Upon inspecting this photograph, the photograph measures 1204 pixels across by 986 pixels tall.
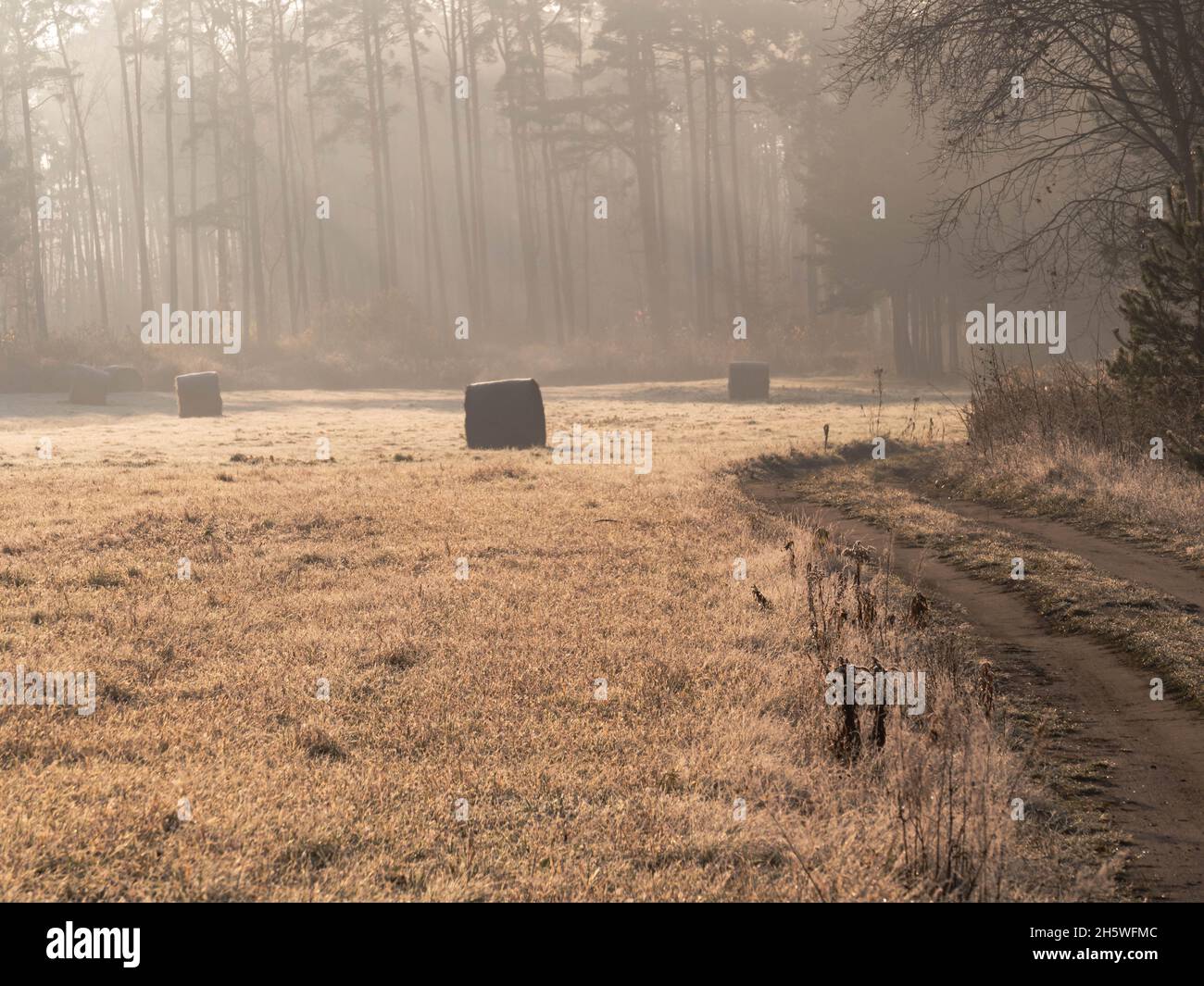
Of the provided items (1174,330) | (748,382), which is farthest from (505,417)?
(748,382)

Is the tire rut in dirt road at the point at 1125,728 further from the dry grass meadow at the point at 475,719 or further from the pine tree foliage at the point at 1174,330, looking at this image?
the pine tree foliage at the point at 1174,330

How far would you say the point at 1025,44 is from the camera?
13258mm

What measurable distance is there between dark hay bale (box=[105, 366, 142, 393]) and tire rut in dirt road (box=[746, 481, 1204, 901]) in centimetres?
3151

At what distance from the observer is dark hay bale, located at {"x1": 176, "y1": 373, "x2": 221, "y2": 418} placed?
28.9m

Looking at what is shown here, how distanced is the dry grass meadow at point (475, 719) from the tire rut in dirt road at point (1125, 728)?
0.37m

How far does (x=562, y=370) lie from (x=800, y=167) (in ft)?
77.3


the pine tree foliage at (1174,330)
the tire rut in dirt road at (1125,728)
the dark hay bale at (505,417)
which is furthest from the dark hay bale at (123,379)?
the tire rut in dirt road at (1125,728)

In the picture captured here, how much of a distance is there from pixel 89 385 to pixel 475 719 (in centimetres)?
2963

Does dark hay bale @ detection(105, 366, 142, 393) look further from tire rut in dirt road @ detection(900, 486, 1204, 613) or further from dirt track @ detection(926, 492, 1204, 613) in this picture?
dirt track @ detection(926, 492, 1204, 613)

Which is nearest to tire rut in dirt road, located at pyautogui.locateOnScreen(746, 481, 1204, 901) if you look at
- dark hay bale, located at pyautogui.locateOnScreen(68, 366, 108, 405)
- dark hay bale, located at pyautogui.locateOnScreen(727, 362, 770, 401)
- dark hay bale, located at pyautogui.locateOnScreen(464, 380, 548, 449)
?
dark hay bale, located at pyautogui.locateOnScreen(464, 380, 548, 449)

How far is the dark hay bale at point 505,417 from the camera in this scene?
66.3 feet

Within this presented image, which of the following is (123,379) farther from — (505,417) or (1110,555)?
(1110,555)

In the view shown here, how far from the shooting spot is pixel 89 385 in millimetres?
32188
